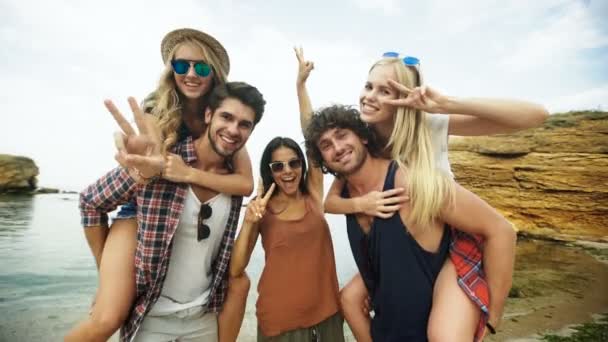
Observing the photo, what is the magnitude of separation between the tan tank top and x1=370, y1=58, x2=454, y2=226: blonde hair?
1092 millimetres

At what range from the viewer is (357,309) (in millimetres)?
2850

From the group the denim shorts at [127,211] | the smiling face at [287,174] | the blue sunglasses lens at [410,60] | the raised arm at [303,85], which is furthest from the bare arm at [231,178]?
the blue sunglasses lens at [410,60]

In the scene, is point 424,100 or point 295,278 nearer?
point 424,100

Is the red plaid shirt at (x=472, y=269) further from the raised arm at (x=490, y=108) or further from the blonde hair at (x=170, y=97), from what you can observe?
the blonde hair at (x=170, y=97)

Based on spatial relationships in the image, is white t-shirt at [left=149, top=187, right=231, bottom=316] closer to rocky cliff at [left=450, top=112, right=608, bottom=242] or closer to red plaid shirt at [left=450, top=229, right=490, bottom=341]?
red plaid shirt at [left=450, top=229, right=490, bottom=341]

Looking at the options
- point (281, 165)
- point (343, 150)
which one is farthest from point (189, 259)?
point (343, 150)

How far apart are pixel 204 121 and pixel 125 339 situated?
189cm

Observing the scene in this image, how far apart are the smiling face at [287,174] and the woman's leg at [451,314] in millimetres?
1617

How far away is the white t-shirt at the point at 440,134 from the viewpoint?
2824mm

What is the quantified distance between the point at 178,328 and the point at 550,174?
19522 mm

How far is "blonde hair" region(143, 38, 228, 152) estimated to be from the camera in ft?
9.21

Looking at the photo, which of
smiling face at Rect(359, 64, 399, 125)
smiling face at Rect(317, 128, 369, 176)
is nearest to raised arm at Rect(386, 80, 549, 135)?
smiling face at Rect(359, 64, 399, 125)

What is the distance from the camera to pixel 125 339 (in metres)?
2.60

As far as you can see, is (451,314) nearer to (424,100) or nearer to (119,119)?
(424,100)
